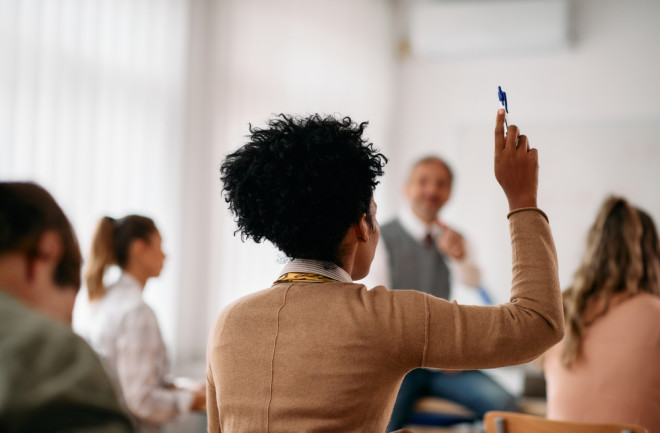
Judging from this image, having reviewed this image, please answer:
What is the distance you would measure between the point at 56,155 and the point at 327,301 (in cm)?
195

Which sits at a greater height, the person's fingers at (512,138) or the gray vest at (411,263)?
the person's fingers at (512,138)

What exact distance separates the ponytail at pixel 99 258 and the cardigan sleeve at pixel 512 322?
1.60 meters

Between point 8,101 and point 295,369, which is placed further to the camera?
point 8,101

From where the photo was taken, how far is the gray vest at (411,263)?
3.29m

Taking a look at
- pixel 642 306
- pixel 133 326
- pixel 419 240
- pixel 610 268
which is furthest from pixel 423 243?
pixel 133 326

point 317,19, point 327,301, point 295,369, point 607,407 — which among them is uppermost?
point 317,19

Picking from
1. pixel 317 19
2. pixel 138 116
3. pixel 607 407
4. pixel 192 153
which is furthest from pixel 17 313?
pixel 317 19

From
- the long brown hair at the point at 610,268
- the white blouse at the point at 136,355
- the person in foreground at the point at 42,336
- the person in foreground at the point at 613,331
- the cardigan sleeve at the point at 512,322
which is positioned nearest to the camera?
the person in foreground at the point at 42,336

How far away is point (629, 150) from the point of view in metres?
4.29

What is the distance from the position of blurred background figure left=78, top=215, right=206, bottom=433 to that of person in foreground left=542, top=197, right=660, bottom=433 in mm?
1158

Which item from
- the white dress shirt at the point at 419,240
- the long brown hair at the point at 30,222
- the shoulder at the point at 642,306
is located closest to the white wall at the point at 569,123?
the white dress shirt at the point at 419,240

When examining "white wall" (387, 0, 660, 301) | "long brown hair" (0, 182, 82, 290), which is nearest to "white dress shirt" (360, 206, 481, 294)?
"white wall" (387, 0, 660, 301)

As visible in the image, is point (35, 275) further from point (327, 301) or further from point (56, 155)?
point (56, 155)

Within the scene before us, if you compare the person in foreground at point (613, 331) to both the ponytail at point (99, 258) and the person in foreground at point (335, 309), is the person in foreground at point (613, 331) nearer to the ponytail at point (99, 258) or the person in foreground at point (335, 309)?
the person in foreground at point (335, 309)
